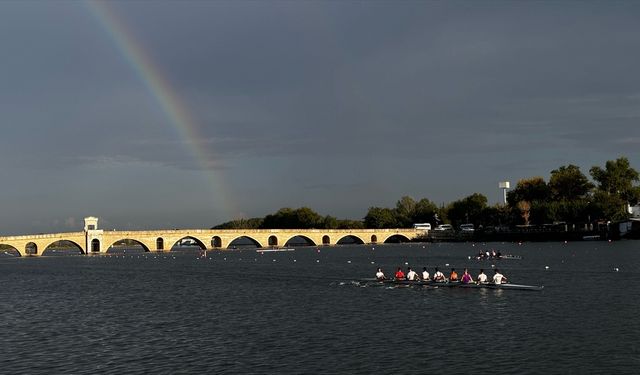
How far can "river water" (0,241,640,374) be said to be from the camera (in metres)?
33.6

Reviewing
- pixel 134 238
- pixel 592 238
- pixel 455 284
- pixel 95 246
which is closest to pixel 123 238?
pixel 134 238

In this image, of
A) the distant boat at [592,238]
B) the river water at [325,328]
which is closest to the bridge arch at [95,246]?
the river water at [325,328]

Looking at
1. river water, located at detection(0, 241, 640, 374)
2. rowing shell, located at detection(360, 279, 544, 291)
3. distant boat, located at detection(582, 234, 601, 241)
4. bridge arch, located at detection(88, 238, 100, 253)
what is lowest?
river water, located at detection(0, 241, 640, 374)

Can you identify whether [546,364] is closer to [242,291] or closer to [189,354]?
[189,354]

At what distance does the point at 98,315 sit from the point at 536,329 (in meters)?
32.1

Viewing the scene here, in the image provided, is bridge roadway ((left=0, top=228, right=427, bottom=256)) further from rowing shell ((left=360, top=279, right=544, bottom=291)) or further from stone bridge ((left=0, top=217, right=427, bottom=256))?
rowing shell ((left=360, top=279, right=544, bottom=291))

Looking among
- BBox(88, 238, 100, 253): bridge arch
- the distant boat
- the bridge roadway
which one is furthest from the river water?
the distant boat

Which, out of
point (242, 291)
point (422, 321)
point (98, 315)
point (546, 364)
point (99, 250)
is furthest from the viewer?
point (99, 250)

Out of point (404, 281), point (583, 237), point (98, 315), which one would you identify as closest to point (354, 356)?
point (98, 315)

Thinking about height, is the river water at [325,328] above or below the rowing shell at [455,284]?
below

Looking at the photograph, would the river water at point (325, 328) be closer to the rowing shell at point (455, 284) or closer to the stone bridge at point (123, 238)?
the rowing shell at point (455, 284)

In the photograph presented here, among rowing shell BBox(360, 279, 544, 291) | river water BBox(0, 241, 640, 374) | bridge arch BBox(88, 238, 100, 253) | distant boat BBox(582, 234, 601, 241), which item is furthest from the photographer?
distant boat BBox(582, 234, 601, 241)

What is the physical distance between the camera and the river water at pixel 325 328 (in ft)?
110

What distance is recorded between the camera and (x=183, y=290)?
73500 millimetres
